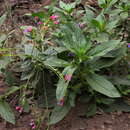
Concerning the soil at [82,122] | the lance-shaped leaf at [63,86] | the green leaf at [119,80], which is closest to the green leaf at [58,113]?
the soil at [82,122]

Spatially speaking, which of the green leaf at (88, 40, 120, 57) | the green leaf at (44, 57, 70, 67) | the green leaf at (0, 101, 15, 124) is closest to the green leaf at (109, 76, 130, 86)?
the green leaf at (88, 40, 120, 57)

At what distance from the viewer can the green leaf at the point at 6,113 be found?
227cm

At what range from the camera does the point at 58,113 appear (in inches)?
89.3

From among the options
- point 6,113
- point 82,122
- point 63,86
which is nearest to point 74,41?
point 63,86

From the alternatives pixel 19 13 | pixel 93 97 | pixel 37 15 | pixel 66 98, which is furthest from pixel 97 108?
pixel 19 13

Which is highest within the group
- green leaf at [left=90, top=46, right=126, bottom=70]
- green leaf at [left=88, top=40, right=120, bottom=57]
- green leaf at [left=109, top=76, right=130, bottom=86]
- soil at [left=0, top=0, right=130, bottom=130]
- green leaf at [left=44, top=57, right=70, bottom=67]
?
green leaf at [left=88, top=40, right=120, bottom=57]

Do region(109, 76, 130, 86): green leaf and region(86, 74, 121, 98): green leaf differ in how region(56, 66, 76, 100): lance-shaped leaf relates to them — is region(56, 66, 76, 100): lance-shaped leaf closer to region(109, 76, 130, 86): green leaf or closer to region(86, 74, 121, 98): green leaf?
region(86, 74, 121, 98): green leaf

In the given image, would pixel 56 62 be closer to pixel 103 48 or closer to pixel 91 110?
pixel 103 48

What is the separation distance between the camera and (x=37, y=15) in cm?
254

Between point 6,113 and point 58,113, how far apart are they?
1.17ft

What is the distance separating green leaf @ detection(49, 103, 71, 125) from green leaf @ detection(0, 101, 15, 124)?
0.27 m

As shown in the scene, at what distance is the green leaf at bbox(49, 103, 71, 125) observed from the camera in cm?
224

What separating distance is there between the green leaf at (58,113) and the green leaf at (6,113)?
10.6 inches

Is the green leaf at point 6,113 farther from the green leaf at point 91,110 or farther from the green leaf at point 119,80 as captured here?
the green leaf at point 119,80
